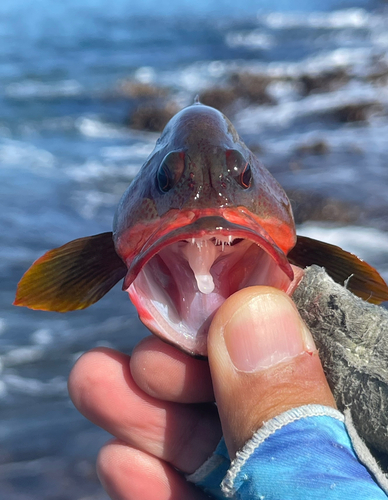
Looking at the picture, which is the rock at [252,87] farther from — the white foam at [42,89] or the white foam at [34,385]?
the white foam at [34,385]

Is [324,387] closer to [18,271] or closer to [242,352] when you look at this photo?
[242,352]

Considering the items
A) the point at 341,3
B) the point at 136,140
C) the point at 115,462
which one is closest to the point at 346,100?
the point at 136,140

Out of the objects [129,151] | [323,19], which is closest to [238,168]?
[129,151]

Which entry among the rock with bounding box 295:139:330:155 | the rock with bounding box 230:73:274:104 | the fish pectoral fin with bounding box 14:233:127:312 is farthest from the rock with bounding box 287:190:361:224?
the rock with bounding box 230:73:274:104

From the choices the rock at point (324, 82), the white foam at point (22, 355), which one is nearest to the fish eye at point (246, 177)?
the white foam at point (22, 355)

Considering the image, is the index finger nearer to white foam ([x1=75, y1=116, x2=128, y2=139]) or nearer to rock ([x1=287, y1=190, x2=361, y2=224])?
rock ([x1=287, y1=190, x2=361, y2=224])
